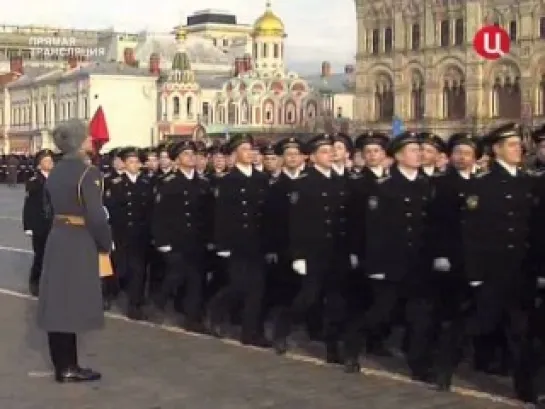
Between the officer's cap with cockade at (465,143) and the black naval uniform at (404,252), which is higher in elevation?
the officer's cap with cockade at (465,143)

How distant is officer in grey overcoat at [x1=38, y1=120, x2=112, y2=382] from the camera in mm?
7758

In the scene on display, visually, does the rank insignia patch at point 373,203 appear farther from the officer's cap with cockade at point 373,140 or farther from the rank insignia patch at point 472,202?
the rank insignia patch at point 472,202

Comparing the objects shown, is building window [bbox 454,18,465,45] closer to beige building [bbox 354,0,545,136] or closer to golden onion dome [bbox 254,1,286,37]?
beige building [bbox 354,0,545,136]

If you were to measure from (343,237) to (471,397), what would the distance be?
1756mm

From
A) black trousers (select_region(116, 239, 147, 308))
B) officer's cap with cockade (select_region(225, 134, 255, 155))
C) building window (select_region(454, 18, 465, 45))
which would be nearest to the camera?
officer's cap with cockade (select_region(225, 134, 255, 155))

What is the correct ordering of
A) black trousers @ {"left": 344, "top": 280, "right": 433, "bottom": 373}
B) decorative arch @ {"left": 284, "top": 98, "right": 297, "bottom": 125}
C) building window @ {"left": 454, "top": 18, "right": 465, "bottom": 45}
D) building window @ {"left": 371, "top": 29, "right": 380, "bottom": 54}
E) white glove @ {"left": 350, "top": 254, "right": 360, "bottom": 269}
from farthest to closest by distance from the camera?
decorative arch @ {"left": 284, "top": 98, "right": 297, "bottom": 125} < building window @ {"left": 371, "top": 29, "right": 380, "bottom": 54} < building window @ {"left": 454, "top": 18, "right": 465, "bottom": 45} < white glove @ {"left": 350, "top": 254, "right": 360, "bottom": 269} < black trousers @ {"left": 344, "top": 280, "right": 433, "bottom": 373}

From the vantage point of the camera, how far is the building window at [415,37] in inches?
2714

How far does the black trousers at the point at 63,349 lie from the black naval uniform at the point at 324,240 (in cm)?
180

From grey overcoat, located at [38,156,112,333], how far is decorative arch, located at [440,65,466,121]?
59480 millimetres

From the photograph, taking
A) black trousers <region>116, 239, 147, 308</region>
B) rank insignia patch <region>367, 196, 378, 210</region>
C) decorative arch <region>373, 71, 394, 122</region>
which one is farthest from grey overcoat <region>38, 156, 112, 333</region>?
decorative arch <region>373, 71, 394, 122</region>

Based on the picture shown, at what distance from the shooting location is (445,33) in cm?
6712

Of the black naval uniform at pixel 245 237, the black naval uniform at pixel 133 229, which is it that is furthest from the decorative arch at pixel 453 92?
the black naval uniform at pixel 245 237

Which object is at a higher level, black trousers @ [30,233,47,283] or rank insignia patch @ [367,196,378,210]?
rank insignia patch @ [367,196,378,210]

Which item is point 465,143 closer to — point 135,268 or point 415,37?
point 135,268
